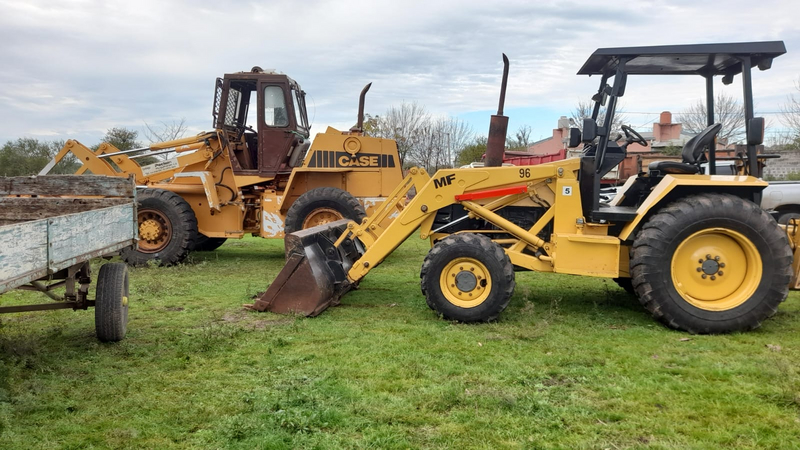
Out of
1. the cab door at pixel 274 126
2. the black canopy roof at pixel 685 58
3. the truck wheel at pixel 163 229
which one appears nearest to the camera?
the black canopy roof at pixel 685 58

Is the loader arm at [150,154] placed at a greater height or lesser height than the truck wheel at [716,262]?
greater

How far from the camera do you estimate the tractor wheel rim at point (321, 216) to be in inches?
396

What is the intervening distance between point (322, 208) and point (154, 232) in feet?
9.92

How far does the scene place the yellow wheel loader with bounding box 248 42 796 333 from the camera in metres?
5.64

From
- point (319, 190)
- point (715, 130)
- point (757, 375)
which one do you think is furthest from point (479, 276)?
point (319, 190)

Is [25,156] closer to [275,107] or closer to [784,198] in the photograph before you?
[275,107]

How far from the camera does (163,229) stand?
10.4 m

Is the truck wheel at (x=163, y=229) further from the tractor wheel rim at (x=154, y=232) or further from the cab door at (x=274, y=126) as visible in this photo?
the cab door at (x=274, y=126)

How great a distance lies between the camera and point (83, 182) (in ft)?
19.5

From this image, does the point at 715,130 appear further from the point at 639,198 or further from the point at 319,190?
the point at 319,190

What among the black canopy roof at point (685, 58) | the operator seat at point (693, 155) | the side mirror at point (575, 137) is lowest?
the operator seat at point (693, 155)

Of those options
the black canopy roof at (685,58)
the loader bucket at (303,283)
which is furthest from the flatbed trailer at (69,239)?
the black canopy roof at (685,58)

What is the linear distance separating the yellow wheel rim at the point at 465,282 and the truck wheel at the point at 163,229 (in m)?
5.89

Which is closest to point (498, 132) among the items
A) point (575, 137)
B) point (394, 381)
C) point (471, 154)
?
point (575, 137)
